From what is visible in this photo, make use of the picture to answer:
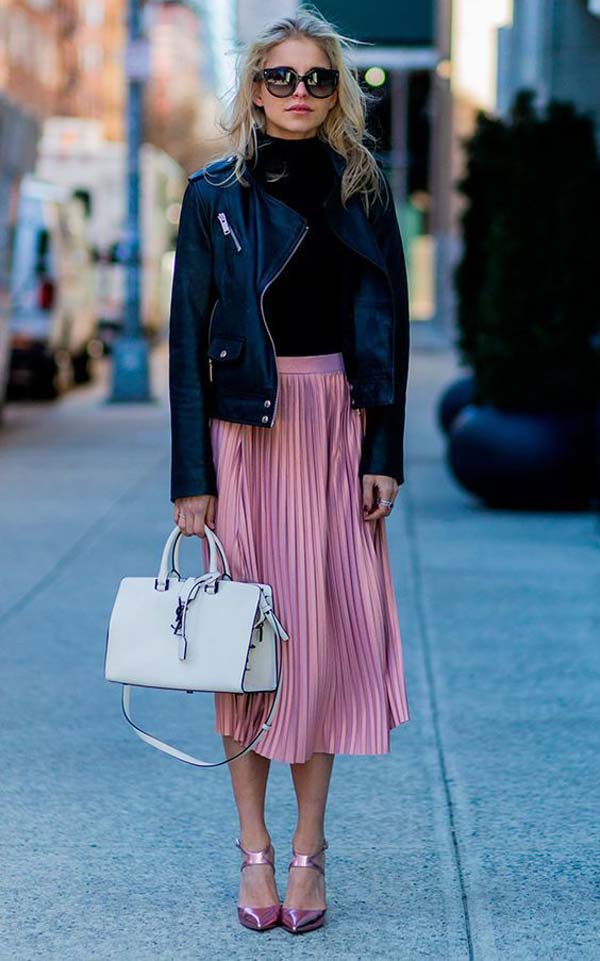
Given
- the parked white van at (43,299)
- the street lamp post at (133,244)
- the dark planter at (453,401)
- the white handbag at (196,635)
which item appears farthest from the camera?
the parked white van at (43,299)

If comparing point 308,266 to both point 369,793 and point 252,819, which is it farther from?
point 369,793

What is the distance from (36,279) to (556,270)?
10104 mm

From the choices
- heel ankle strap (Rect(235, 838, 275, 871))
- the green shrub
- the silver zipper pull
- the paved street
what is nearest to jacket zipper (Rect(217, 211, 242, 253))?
the silver zipper pull

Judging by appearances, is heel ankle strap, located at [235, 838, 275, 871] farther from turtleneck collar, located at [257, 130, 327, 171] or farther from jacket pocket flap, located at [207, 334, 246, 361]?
turtleneck collar, located at [257, 130, 327, 171]

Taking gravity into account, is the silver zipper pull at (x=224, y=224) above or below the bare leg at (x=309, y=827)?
above

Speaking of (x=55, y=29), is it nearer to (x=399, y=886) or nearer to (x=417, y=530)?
(x=417, y=530)

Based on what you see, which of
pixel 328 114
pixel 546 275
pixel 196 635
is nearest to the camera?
pixel 196 635

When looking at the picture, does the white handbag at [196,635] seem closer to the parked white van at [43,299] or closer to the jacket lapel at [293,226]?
the jacket lapel at [293,226]

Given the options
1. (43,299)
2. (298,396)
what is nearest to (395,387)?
(298,396)

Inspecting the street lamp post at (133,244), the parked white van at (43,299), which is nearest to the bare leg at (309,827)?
the parked white van at (43,299)

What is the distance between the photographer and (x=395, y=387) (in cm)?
357

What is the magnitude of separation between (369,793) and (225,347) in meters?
1.61

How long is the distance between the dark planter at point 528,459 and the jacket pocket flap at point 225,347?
6379mm

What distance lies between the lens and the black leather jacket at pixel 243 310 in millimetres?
3471
